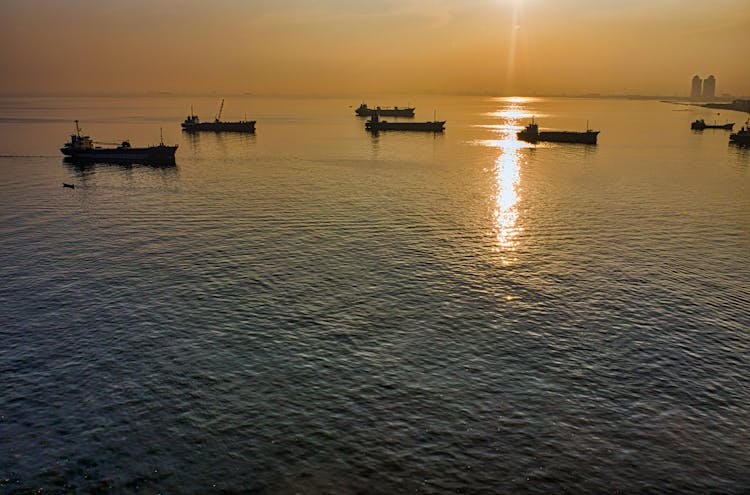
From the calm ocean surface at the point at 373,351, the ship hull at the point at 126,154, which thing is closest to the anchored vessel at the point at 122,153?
the ship hull at the point at 126,154

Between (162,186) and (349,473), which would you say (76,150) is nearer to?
(162,186)

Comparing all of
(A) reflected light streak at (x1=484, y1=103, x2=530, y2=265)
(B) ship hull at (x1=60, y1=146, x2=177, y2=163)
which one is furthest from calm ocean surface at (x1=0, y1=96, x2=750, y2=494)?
(B) ship hull at (x1=60, y1=146, x2=177, y2=163)

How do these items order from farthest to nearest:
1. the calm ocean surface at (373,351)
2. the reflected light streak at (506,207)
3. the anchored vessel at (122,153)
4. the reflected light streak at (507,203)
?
the anchored vessel at (122,153)
the reflected light streak at (507,203)
the reflected light streak at (506,207)
the calm ocean surface at (373,351)

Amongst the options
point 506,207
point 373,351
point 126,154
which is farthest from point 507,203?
point 126,154

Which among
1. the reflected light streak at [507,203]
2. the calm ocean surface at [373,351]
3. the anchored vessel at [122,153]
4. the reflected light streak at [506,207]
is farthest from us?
the anchored vessel at [122,153]

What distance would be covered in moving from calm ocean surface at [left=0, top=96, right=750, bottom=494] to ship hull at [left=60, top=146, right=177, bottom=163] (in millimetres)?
66441

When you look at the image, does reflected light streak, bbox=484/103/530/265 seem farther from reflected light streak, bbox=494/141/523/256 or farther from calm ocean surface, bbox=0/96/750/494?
calm ocean surface, bbox=0/96/750/494

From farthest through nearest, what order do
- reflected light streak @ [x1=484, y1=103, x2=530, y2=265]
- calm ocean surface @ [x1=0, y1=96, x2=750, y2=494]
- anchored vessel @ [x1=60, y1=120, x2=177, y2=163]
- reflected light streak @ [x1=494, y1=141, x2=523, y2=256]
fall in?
anchored vessel @ [x1=60, y1=120, x2=177, y2=163], reflected light streak @ [x1=494, y1=141, x2=523, y2=256], reflected light streak @ [x1=484, y1=103, x2=530, y2=265], calm ocean surface @ [x1=0, y1=96, x2=750, y2=494]

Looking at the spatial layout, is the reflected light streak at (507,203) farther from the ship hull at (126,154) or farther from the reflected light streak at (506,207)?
the ship hull at (126,154)

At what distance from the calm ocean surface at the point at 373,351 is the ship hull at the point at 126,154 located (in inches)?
2616

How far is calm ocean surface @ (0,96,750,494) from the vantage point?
3191 centimetres

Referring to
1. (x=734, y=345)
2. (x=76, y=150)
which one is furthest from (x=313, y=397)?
(x=76, y=150)

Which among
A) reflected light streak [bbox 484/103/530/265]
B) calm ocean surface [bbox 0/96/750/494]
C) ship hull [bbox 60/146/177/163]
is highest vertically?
ship hull [bbox 60/146/177/163]

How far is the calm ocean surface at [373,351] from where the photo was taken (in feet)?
105
